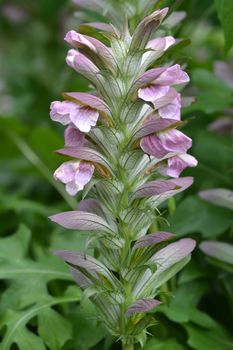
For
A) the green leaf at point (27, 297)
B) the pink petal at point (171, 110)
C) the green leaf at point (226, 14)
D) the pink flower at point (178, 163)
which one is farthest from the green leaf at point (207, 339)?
the green leaf at point (226, 14)

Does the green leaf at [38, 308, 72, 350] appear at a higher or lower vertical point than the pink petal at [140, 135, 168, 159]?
lower

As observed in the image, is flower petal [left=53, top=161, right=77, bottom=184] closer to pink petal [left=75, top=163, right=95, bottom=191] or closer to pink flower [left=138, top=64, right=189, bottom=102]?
pink petal [left=75, top=163, right=95, bottom=191]

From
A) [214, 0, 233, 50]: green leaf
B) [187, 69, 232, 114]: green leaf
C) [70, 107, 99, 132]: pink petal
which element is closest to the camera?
[70, 107, 99, 132]: pink petal

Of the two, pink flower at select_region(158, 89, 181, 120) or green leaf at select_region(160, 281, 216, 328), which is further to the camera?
green leaf at select_region(160, 281, 216, 328)

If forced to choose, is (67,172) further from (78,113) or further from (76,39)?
(76,39)

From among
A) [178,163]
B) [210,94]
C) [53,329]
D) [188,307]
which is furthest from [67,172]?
[210,94]

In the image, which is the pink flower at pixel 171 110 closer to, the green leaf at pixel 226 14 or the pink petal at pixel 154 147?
the pink petal at pixel 154 147

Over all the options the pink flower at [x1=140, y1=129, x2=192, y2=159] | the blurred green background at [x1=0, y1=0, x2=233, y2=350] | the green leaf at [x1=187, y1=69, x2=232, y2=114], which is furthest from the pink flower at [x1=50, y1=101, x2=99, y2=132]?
the green leaf at [x1=187, y1=69, x2=232, y2=114]
